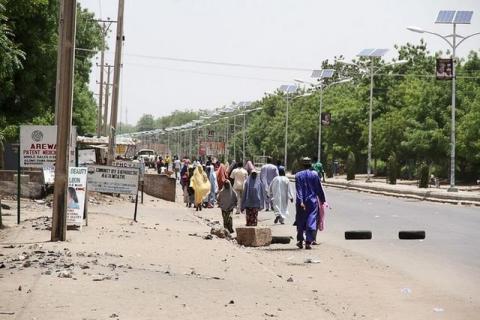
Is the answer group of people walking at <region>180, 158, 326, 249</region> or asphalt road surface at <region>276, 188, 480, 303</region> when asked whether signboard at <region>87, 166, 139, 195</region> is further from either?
asphalt road surface at <region>276, 188, 480, 303</region>

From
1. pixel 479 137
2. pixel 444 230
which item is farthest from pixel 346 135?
pixel 444 230

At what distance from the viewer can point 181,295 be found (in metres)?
8.70

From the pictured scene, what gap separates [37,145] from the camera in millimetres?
15117

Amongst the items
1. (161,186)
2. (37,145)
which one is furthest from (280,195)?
(161,186)

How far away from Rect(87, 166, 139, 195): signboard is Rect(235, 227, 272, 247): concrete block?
3.18 m

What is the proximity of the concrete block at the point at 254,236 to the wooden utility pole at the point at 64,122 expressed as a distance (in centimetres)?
428

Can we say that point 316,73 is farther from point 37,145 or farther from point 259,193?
point 37,145

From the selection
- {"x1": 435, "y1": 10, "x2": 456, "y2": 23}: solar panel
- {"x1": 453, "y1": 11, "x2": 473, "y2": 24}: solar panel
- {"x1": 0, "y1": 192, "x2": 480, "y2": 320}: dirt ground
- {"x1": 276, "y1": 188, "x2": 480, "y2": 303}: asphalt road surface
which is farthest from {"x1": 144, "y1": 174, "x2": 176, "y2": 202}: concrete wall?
{"x1": 0, "y1": 192, "x2": 480, "y2": 320}: dirt ground

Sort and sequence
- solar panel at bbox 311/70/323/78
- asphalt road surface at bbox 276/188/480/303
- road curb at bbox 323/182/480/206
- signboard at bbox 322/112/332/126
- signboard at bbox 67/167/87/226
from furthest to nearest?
solar panel at bbox 311/70/323/78
signboard at bbox 322/112/332/126
road curb at bbox 323/182/480/206
signboard at bbox 67/167/87/226
asphalt road surface at bbox 276/188/480/303

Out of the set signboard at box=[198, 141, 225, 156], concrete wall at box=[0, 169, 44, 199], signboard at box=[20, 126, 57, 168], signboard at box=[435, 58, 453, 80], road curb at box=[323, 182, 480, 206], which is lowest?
road curb at box=[323, 182, 480, 206]

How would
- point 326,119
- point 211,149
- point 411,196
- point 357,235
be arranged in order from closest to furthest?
point 357,235 → point 411,196 → point 326,119 → point 211,149

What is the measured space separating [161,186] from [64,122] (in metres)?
21.4

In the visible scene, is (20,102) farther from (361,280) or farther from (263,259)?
(361,280)

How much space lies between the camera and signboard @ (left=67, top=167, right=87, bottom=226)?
14664 millimetres
